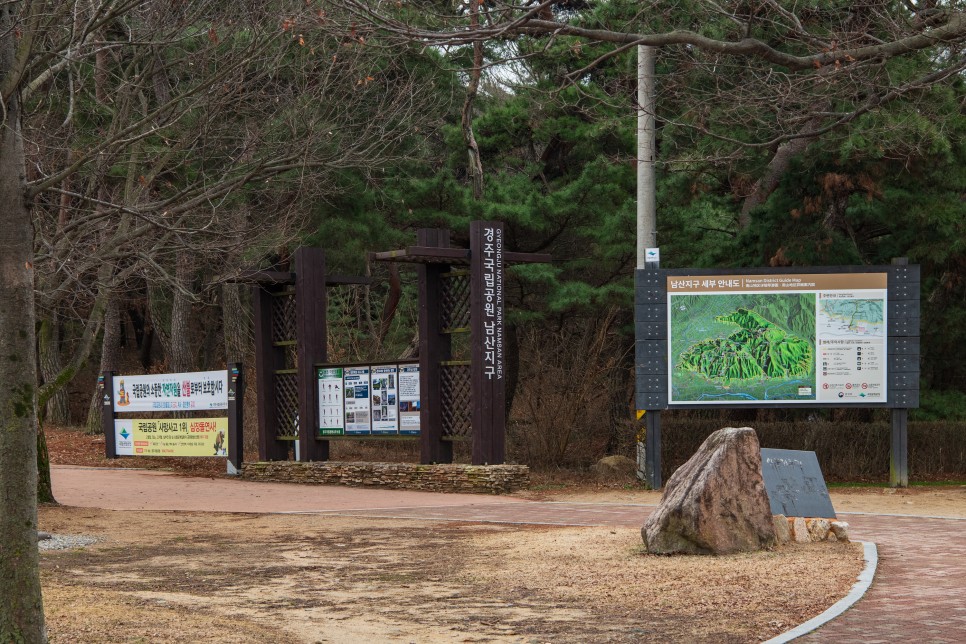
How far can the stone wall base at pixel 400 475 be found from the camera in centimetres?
1812

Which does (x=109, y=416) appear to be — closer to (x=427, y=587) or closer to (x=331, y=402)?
(x=331, y=402)

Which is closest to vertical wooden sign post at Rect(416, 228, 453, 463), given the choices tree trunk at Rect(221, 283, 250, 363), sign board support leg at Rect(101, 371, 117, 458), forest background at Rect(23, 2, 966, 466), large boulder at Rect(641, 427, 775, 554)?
forest background at Rect(23, 2, 966, 466)

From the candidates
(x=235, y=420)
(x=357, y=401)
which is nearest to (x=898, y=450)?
(x=357, y=401)

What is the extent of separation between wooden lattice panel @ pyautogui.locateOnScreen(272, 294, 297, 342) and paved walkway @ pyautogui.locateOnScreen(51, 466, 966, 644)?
114 inches

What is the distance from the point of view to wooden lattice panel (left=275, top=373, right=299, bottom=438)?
21.9 m

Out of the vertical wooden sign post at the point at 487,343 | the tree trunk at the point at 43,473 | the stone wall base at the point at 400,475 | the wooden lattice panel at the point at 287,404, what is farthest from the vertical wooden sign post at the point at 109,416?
the vertical wooden sign post at the point at 487,343

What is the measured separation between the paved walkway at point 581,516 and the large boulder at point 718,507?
118 cm

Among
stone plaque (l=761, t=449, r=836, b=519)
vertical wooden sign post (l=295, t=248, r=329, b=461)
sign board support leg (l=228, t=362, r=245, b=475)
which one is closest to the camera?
stone plaque (l=761, t=449, r=836, b=519)

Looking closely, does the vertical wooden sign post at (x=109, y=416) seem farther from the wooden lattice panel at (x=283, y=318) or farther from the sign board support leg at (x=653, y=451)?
the sign board support leg at (x=653, y=451)

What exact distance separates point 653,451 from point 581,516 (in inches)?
176

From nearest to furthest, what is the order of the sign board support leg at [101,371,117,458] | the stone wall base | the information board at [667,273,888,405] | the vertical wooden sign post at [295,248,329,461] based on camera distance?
the stone wall base
the information board at [667,273,888,405]
the vertical wooden sign post at [295,248,329,461]
the sign board support leg at [101,371,117,458]

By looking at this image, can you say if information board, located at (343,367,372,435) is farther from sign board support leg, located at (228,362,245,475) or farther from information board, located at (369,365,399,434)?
sign board support leg, located at (228,362,245,475)

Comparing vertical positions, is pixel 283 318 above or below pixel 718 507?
above

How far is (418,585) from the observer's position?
9.35 meters
